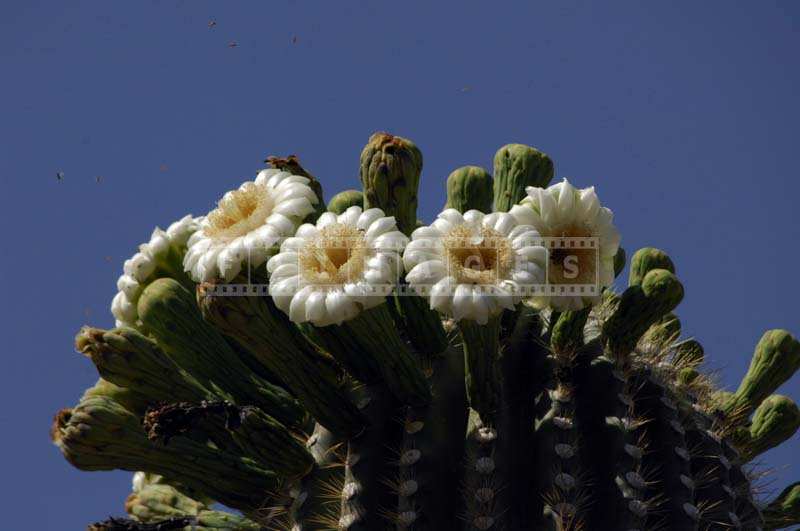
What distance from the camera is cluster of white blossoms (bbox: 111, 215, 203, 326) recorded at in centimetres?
739

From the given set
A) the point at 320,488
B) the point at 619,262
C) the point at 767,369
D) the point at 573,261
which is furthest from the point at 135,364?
the point at 767,369

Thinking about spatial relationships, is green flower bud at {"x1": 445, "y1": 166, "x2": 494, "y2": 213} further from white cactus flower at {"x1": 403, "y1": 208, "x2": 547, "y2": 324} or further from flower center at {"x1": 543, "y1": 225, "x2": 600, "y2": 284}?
white cactus flower at {"x1": 403, "y1": 208, "x2": 547, "y2": 324}


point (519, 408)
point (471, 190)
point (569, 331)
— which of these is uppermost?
point (471, 190)

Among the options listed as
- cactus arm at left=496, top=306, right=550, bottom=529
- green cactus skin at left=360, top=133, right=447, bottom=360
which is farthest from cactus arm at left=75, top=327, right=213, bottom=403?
cactus arm at left=496, top=306, right=550, bottom=529

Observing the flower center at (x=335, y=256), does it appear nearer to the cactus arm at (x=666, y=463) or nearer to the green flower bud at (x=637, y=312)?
the green flower bud at (x=637, y=312)

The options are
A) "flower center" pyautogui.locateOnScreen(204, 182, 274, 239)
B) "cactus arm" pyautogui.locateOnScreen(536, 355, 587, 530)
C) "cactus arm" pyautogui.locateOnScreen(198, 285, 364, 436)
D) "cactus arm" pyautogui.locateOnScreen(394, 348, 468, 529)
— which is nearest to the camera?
"cactus arm" pyautogui.locateOnScreen(536, 355, 587, 530)

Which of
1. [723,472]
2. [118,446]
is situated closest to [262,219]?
[118,446]

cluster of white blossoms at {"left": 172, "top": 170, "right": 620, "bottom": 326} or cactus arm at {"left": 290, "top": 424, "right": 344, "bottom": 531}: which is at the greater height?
cluster of white blossoms at {"left": 172, "top": 170, "right": 620, "bottom": 326}

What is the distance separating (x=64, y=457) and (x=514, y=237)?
2545 mm

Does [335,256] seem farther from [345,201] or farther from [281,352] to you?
[345,201]

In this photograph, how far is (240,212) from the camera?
671cm

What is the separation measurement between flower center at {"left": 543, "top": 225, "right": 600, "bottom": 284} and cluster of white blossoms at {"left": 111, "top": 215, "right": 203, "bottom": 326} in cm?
211

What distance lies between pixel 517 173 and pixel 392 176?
102cm

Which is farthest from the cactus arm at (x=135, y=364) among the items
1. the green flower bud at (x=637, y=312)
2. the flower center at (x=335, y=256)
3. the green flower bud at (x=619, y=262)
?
the green flower bud at (x=619, y=262)
